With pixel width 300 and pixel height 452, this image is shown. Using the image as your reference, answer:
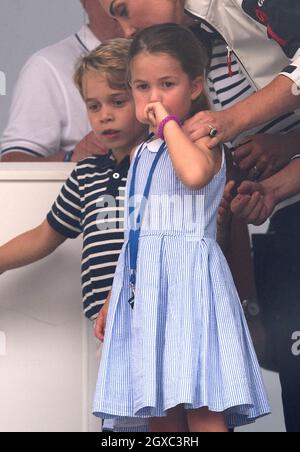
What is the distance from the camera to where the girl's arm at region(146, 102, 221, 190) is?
311 cm

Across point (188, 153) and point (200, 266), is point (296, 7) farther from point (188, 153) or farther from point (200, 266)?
point (200, 266)

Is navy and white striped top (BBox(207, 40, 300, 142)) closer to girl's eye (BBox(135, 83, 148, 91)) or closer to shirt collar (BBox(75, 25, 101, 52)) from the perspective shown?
girl's eye (BBox(135, 83, 148, 91))

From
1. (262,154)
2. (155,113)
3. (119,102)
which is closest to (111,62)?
(119,102)

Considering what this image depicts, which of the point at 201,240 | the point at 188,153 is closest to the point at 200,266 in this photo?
the point at 201,240

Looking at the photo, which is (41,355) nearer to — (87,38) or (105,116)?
(105,116)

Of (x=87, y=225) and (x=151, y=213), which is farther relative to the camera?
(x=87, y=225)

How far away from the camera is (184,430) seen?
10.6ft

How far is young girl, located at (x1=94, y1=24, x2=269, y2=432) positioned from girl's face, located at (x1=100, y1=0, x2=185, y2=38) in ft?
0.48

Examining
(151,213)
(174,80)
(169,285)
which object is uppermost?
(174,80)

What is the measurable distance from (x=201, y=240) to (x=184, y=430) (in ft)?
1.55

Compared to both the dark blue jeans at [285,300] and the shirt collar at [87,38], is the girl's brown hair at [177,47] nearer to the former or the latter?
the shirt collar at [87,38]

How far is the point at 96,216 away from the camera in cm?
348

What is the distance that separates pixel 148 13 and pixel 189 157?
545mm

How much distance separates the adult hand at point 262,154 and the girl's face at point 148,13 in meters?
0.38
